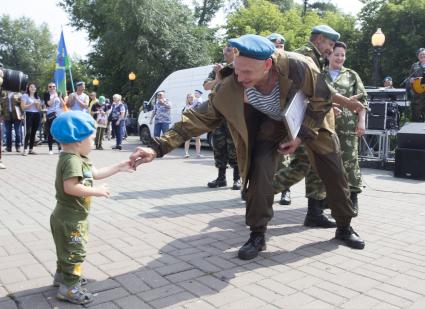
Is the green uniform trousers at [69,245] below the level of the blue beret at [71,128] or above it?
below

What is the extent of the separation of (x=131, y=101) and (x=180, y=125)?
92.2 ft

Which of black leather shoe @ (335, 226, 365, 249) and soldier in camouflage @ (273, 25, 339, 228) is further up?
soldier in camouflage @ (273, 25, 339, 228)

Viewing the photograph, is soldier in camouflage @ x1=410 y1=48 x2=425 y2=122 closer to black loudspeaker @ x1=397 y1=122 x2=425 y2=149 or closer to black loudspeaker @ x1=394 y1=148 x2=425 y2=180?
black loudspeaker @ x1=397 y1=122 x2=425 y2=149

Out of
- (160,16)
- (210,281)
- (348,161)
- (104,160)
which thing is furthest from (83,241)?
(160,16)

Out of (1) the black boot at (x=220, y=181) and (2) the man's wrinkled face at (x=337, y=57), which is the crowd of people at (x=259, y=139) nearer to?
(2) the man's wrinkled face at (x=337, y=57)

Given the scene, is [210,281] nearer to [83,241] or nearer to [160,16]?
[83,241]

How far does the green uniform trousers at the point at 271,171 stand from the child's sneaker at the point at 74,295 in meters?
1.44

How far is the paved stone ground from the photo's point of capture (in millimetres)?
2842

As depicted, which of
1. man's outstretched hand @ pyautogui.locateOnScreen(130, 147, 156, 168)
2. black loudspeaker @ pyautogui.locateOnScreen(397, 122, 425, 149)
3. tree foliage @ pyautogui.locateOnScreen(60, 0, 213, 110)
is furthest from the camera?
tree foliage @ pyautogui.locateOnScreen(60, 0, 213, 110)

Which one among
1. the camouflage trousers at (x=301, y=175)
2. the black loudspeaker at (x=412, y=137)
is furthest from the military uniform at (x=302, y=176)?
the black loudspeaker at (x=412, y=137)

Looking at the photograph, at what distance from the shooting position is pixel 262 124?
3.64 meters

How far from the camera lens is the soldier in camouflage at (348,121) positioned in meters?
4.68

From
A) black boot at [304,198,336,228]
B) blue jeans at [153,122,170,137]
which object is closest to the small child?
black boot at [304,198,336,228]

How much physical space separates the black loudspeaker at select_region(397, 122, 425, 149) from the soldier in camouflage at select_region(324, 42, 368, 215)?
171 inches
